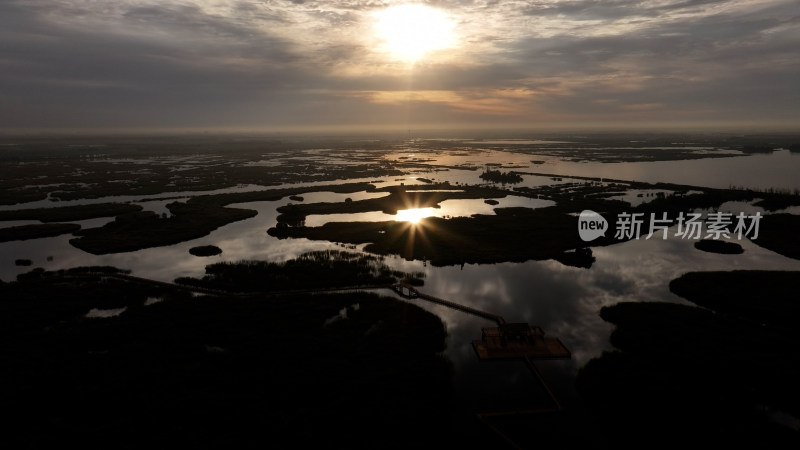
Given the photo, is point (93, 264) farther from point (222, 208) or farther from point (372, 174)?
point (372, 174)

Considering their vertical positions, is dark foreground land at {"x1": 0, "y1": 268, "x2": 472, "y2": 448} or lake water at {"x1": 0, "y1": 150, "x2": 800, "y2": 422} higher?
lake water at {"x1": 0, "y1": 150, "x2": 800, "y2": 422}

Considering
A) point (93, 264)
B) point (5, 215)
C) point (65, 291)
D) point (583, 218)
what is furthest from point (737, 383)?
point (5, 215)

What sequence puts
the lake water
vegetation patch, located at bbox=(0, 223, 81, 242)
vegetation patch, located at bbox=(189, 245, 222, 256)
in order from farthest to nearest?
vegetation patch, located at bbox=(0, 223, 81, 242) → vegetation patch, located at bbox=(189, 245, 222, 256) → the lake water

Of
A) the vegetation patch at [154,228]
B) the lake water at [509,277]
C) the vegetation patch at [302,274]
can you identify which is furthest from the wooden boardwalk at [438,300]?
the vegetation patch at [154,228]

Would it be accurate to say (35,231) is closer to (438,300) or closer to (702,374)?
(438,300)

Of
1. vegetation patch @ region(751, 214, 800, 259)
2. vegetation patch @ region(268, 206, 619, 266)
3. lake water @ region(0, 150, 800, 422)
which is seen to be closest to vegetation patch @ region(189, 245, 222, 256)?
lake water @ region(0, 150, 800, 422)

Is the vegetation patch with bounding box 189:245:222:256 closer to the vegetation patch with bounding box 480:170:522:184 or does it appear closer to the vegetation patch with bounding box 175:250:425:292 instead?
the vegetation patch with bounding box 175:250:425:292
